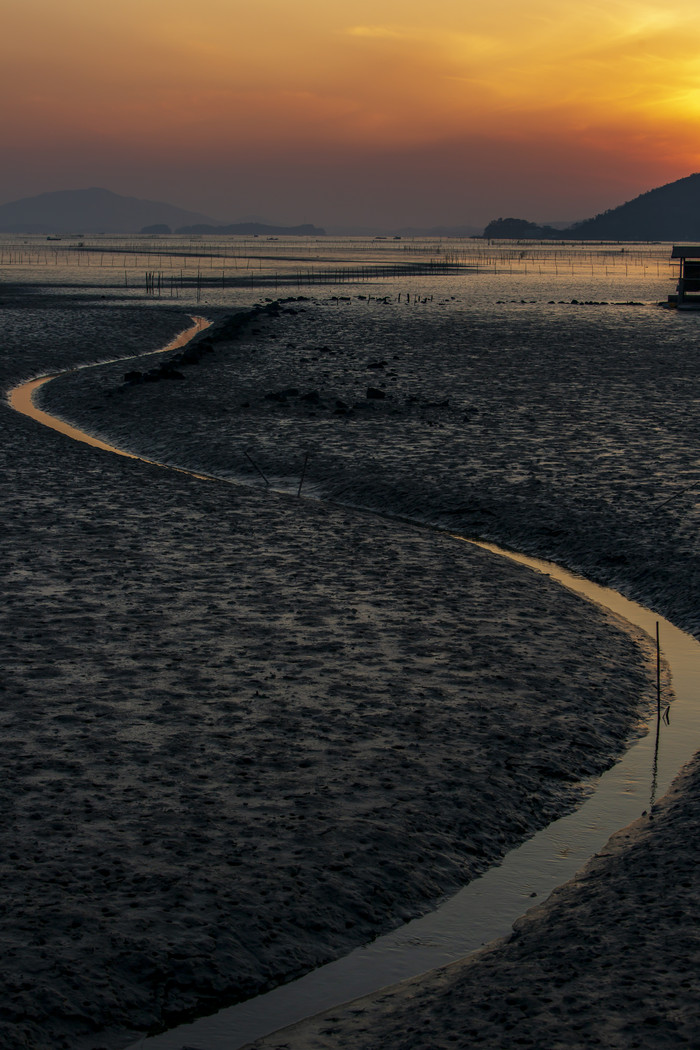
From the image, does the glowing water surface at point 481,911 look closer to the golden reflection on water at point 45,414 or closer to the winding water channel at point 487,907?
the winding water channel at point 487,907

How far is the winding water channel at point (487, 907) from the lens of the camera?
5418mm

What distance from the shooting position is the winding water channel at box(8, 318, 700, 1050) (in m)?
5.42

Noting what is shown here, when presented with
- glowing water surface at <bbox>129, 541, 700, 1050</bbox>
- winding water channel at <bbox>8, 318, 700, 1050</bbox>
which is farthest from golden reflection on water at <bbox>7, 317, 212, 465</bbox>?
glowing water surface at <bbox>129, 541, 700, 1050</bbox>

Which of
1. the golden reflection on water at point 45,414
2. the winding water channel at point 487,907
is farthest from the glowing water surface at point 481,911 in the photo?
the golden reflection on water at point 45,414

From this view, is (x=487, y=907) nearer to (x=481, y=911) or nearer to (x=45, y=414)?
(x=481, y=911)

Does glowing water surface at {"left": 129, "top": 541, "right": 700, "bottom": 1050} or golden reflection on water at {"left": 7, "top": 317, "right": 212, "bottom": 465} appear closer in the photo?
glowing water surface at {"left": 129, "top": 541, "right": 700, "bottom": 1050}

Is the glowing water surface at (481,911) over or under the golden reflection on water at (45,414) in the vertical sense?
under

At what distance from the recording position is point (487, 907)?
257 inches

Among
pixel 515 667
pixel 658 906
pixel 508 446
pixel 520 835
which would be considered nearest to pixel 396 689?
pixel 515 667

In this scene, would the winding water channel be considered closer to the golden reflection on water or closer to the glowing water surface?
the glowing water surface

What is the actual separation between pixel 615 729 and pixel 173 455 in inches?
584

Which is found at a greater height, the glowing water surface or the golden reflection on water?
the golden reflection on water

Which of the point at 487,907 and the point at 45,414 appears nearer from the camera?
the point at 487,907

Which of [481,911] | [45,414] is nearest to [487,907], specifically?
[481,911]
